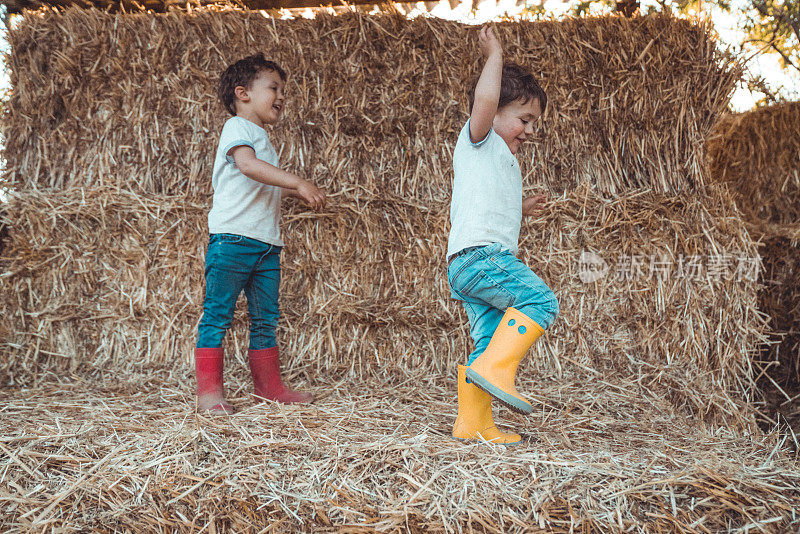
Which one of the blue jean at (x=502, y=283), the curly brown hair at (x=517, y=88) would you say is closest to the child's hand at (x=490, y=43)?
the curly brown hair at (x=517, y=88)

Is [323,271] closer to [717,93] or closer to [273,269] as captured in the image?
[273,269]

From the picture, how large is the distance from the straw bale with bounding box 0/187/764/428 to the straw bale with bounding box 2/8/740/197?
17cm

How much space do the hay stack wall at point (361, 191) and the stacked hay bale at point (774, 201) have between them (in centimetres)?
25

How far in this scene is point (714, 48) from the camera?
3.06 meters

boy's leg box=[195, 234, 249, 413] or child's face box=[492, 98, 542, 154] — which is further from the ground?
child's face box=[492, 98, 542, 154]

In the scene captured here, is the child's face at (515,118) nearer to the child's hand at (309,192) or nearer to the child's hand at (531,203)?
the child's hand at (531,203)

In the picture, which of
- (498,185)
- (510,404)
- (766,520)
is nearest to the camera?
(766,520)

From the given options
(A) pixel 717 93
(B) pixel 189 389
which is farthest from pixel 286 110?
(A) pixel 717 93

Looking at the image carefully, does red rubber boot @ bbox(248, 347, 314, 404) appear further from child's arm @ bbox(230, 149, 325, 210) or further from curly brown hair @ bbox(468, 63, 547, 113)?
curly brown hair @ bbox(468, 63, 547, 113)

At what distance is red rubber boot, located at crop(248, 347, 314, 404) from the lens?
2547 mm

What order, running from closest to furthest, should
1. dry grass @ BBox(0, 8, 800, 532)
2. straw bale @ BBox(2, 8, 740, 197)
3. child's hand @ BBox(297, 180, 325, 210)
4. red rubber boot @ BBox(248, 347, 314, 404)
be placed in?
child's hand @ BBox(297, 180, 325, 210)
red rubber boot @ BBox(248, 347, 314, 404)
dry grass @ BBox(0, 8, 800, 532)
straw bale @ BBox(2, 8, 740, 197)

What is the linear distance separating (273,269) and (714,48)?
2.59 meters

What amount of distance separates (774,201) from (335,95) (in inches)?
120

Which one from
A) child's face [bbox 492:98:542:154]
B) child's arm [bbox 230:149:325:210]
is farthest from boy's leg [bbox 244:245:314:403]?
child's face [bbox 492:98:542:154]
